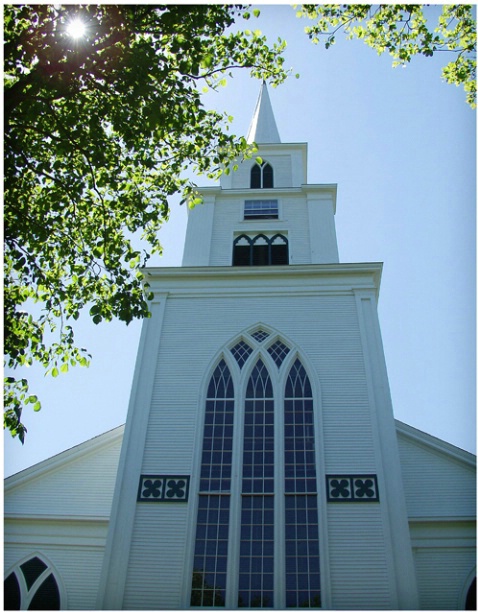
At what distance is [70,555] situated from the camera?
13.4 meters

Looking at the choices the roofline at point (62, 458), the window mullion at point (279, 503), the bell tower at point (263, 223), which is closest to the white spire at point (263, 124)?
the bell tower at point (263, 223)

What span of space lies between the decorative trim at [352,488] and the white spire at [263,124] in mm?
15627

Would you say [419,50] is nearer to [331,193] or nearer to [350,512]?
[331,193]

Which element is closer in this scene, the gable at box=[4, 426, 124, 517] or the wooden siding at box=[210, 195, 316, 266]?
the gable at box=[4, 426, 124, 517]

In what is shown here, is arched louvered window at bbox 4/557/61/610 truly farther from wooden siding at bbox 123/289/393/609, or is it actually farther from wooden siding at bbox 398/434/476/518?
wooden siding at bbox 398/434/476/518

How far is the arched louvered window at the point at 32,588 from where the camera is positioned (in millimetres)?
12711

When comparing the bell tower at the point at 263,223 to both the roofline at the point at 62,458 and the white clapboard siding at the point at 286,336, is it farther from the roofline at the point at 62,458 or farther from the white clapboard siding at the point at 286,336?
the roofline at the point at 62,458

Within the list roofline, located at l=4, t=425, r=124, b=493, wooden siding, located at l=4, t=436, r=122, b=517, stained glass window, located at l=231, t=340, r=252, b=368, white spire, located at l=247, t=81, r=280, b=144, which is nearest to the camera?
wooden siding, located at l=4, t=436, r=122, b=517

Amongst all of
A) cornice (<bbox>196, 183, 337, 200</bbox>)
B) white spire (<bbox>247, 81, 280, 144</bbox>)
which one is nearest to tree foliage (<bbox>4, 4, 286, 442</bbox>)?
cornice (<bbox>196, 183, 337, 200</bbox>)

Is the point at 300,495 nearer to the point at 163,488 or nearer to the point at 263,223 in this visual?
the point at 163,488

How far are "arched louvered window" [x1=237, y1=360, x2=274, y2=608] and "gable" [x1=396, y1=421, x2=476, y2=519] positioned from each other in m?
3.55

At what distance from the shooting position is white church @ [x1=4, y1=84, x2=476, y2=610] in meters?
11.9

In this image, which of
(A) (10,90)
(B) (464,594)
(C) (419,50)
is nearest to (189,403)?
(B) (464,594)

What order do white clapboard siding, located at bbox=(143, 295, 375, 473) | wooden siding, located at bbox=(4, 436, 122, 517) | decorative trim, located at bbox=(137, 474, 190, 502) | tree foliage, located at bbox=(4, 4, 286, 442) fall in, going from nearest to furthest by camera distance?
tree foliage, located at bbox=(4, 4, 286, 442)
decorative trim, located at bbox=(137, 474, 190, 502)
white clapboard siding, located at bbox=(143, 295, 375, 473)
wooden siding, located at bbox=(4, 436, 122, 517)
